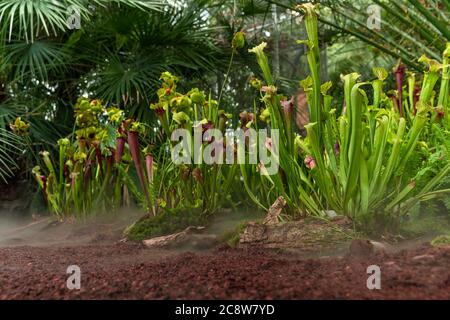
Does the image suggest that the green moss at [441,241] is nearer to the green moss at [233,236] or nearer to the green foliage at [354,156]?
the green foliage at [354,156]

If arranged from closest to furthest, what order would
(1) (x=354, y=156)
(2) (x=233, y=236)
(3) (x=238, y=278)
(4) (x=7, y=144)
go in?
(3) (x=238, y=278) → (1) (x=354, y=156) → (2) (x=233, y=236) → (4) (x=7, y=144)

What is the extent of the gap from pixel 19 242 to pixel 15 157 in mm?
1629

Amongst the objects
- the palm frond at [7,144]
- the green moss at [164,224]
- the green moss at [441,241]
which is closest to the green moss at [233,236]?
the green moss at [164,224]

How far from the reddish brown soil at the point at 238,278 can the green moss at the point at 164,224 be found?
61 centimetres

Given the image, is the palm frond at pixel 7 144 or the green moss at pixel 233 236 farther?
the palm frond at pixel 7 144

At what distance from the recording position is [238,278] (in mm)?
1006

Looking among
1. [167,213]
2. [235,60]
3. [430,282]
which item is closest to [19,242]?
[167,213]

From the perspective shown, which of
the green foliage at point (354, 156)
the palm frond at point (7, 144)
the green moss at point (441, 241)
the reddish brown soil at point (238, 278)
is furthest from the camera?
the palm frond at point (7, 144)

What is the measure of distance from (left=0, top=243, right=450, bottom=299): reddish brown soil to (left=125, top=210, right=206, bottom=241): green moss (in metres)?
0.61

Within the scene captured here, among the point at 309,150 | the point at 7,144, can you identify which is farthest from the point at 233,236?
the point at 7,144

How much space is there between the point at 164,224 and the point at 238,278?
1.03 meters

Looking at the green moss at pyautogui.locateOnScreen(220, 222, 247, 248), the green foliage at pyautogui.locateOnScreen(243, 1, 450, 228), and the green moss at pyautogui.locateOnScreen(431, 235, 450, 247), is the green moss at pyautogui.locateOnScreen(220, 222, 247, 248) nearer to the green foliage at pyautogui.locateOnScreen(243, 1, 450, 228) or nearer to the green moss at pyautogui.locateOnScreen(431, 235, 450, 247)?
the green foliage at pyautogui.locateOnScreen(243, 1, 450, 228)

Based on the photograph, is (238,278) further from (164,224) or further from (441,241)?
(164,224)

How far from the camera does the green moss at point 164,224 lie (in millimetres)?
1954
